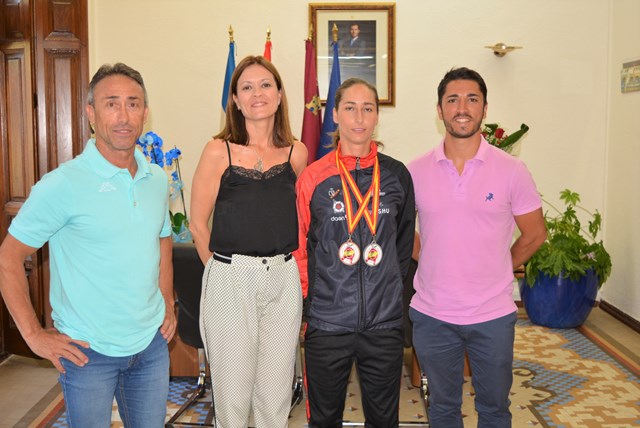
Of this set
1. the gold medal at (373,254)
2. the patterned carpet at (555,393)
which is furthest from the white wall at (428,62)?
the gold medal at (373,254)

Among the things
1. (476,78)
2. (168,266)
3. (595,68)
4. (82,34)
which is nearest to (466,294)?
(476,78)

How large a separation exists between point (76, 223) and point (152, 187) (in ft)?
0.90

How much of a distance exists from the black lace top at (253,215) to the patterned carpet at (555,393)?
59.7 inches

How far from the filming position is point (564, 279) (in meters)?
5.09

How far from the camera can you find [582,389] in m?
3.93

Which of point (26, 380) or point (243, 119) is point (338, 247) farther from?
point (26, 380)

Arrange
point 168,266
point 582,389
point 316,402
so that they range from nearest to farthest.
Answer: point 168,266 → point 316,402 → point 582,389

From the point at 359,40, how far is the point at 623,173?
2.39 m

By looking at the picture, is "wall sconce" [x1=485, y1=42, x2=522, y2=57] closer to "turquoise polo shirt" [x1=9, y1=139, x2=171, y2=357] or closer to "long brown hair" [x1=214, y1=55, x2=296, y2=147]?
"long brown hair" [x1=214, y1=55, x2=296, y2=147]

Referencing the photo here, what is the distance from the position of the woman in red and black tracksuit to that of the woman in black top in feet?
0.28

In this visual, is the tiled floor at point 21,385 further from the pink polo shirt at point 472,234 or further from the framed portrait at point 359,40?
the framed portrait at point 359,40

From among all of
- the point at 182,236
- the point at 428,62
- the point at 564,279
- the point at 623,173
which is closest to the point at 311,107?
the point at 428,62

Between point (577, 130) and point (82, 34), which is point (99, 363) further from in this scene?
point (577, 130)

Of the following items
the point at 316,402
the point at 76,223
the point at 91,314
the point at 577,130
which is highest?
the point at 577,130
